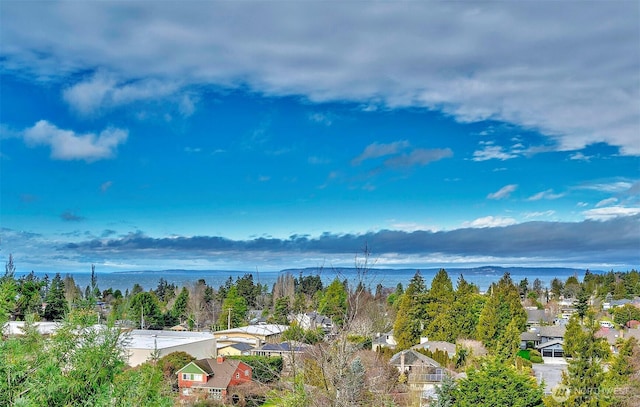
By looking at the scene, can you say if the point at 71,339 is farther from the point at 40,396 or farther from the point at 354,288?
the point at 354,288

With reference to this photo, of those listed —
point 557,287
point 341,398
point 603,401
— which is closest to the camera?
point 341,398

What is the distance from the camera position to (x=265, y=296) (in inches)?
2232

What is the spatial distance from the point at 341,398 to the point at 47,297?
1355 inches

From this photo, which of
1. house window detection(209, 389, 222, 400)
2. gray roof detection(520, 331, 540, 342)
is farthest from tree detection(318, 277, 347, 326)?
gray roof detection(520, 331, 540, 342)

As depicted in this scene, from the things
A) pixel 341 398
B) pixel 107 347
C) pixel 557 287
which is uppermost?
pixel 107 347

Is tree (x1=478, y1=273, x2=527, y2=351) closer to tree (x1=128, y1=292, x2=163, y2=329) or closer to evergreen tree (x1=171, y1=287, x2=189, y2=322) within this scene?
tree (x1=128, y1=292, x2=163, y2=329)

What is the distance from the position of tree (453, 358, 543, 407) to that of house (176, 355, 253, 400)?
9941 millimetres

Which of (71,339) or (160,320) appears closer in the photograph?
(71,339)

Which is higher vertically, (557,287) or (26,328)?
(26,328)

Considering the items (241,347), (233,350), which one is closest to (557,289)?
(241,347)

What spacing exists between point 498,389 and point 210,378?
12.2 metres

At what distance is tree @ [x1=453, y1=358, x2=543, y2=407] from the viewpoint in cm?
1405

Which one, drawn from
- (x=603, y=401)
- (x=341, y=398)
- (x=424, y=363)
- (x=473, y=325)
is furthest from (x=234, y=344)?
(x=341, y=398)

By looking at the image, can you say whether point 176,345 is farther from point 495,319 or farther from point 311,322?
point 311,322
